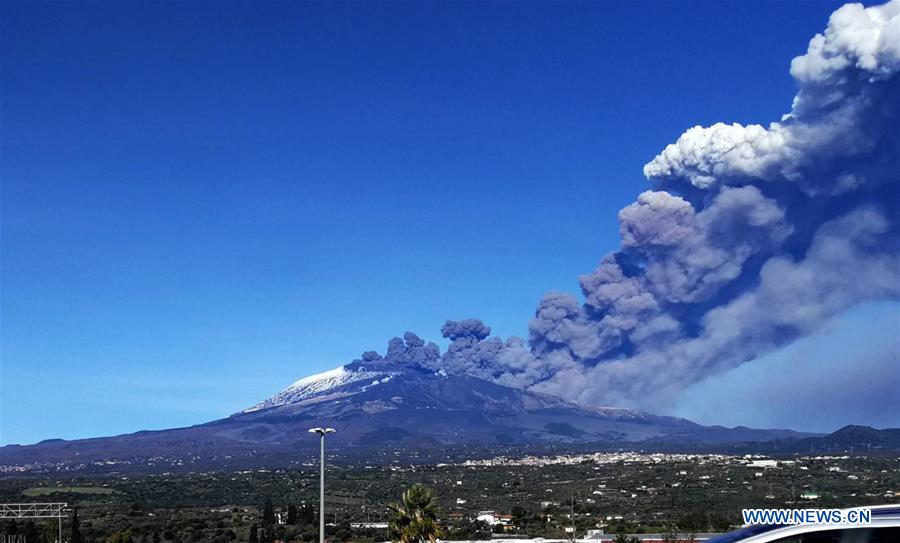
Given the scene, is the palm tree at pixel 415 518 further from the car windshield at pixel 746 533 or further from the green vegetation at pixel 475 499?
the car windshield at pixel 746 533

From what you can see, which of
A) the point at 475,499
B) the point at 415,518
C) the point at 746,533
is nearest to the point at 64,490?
the point at 475,499

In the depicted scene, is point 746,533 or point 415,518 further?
point 415,518

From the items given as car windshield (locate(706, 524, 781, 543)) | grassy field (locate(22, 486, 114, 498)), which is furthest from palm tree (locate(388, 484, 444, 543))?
grassy field (locate(22, 486, 114, 498))

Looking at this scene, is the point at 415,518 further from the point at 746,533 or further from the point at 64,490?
the point at 64,490

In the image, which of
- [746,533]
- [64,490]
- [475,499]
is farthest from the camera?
[64,490]

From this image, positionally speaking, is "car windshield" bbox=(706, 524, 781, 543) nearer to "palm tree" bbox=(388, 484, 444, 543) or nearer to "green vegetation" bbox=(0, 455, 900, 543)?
"palm tree" bbox=(388, 484, 444, 543)

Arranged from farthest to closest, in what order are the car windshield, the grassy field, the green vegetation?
the grassy field
the green vegetation
the car windshield
